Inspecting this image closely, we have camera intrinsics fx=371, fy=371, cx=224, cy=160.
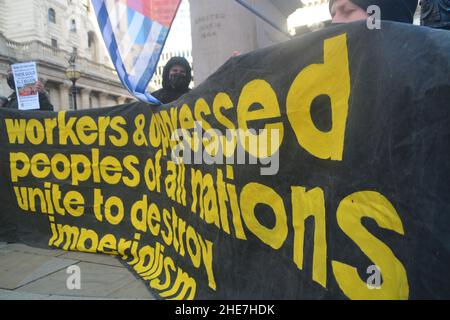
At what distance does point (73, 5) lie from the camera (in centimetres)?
4522

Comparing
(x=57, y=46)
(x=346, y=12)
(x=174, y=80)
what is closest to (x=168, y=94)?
(x=174, y=80)

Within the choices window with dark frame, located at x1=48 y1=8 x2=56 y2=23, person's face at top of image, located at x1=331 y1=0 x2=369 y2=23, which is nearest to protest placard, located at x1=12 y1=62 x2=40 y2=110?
person's face at top of image, located at x1=331 y1=0 x2=369 y2=23

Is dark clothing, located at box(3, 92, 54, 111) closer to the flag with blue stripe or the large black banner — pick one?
the large black banner

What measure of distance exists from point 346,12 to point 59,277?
2931 millimetres

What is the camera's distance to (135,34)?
2.98m

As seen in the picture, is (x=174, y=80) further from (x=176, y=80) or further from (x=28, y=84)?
(x=28, y=84)

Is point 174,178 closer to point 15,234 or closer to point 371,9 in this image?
point 371,9

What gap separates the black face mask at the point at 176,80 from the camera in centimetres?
404

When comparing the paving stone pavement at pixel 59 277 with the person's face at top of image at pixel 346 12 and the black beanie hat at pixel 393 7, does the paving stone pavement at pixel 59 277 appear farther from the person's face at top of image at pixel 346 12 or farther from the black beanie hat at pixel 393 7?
the black beanie hat at pixel 393 7

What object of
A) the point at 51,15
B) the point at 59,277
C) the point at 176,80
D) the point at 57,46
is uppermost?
the point at 51,15

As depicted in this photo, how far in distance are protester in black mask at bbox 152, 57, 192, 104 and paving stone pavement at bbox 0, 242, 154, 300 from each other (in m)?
1.79

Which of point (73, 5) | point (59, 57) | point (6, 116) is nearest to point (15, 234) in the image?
point (6, 116)

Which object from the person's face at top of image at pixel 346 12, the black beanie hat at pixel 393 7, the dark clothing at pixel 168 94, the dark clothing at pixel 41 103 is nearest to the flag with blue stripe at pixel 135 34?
the dark clothing at pixel 168 94

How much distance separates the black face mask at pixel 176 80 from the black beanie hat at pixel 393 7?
2.40 metres
